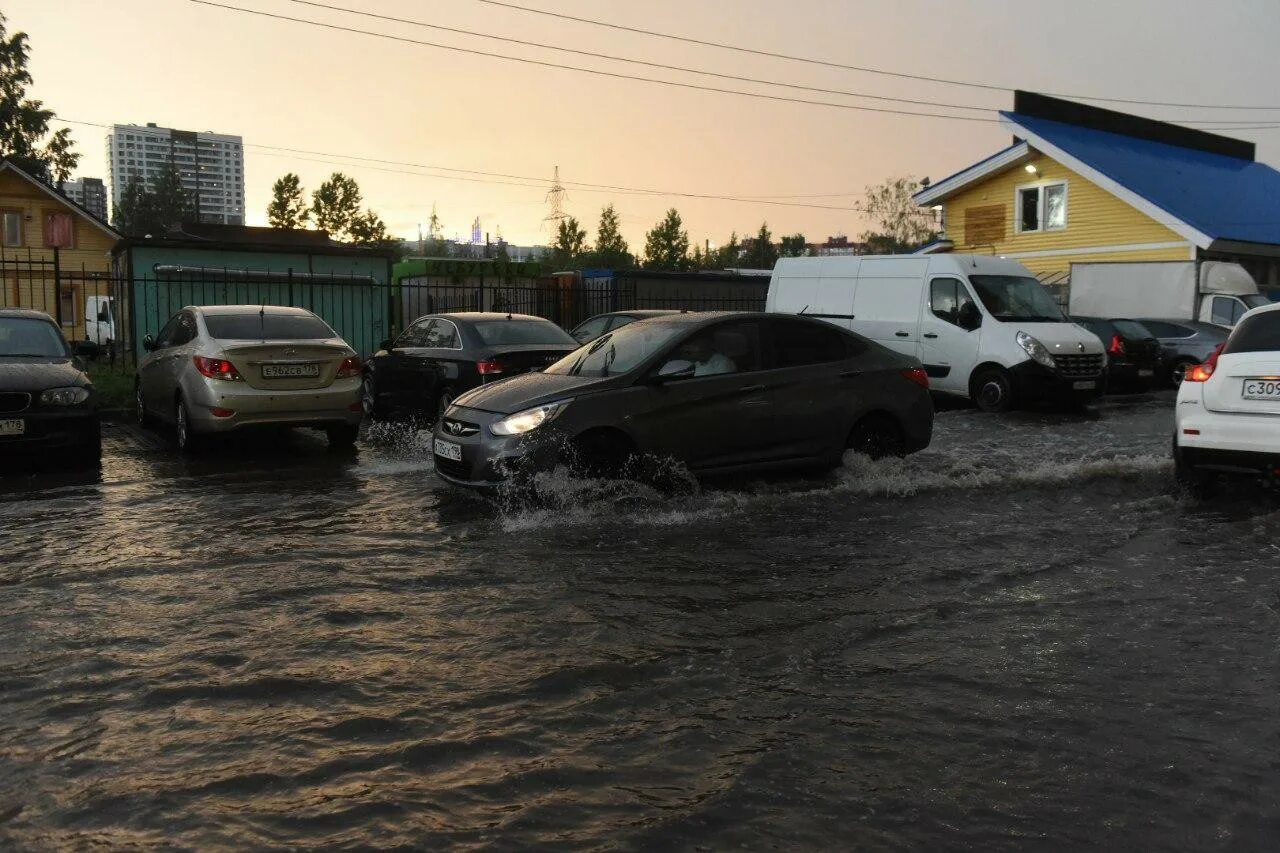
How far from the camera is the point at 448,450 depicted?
843 centimetres

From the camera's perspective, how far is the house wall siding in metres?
28.9

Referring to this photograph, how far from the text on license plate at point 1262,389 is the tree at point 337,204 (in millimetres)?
67685

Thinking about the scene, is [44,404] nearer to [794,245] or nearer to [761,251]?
[761,251]

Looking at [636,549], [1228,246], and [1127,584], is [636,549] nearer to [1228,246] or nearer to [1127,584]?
[1127,584]

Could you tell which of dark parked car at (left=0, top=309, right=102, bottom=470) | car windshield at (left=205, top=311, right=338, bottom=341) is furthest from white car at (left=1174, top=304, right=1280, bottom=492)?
dark parked car at (left=0, top=309, right=102, bottom=470)

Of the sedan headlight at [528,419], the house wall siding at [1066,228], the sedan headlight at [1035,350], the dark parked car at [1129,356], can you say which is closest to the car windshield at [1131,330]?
the dark parked car at [1129,356]

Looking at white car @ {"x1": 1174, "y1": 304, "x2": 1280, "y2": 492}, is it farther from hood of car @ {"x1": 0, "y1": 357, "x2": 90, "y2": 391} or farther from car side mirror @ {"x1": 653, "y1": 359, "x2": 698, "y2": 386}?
hood of car @ {"x1": 0, "y1": 357, "x2": 90, "y2": 391}

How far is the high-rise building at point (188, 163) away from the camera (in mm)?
113856

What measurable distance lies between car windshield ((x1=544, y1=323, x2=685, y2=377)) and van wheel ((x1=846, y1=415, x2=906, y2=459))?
189 cm

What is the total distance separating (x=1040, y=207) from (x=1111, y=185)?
2782 millimetres

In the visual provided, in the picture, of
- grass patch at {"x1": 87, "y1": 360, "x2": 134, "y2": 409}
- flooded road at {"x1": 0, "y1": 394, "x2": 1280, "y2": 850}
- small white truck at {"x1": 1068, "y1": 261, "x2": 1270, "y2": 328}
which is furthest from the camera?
small white truck at {"x1": 1068, "y1": 261, "x2": 1270, "y2": 328}

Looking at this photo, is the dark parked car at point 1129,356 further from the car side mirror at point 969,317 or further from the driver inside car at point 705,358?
the driver inside car at point 705,358

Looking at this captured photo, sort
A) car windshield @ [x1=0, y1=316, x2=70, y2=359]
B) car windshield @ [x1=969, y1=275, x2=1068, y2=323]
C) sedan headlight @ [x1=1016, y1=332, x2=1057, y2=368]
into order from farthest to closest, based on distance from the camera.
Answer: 1. car windshield @ [x1=969, y1=275, x2=1068, y2=323]
2. sedan headlight @ [x1=1016, y1=332, x2=1057, y2=368]
3. car windshield @ [x1=0, y1=316, x2=70, y2=359]

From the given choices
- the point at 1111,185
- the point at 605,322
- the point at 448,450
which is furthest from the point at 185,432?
the point at 1111,185
